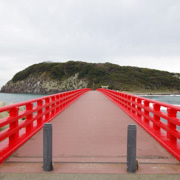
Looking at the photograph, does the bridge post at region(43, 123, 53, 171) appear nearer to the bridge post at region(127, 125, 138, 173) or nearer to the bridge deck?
the bridge deck

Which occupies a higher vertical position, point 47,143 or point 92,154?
point 47,143

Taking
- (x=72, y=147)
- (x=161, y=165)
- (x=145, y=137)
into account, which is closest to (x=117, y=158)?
(x=161, y=165)

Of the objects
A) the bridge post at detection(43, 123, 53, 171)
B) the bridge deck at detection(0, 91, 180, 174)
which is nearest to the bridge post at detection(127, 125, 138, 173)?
the bridge deck at detection(0, 91, 180, 174)

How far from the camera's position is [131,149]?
13.2 feet

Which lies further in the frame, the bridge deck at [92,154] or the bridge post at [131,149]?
the bridge deck at [92,154]

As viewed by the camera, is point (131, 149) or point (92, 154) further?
point (92, 154)

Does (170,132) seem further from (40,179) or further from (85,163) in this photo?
(40,179)

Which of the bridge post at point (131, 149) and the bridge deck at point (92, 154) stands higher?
the bridge post at point (131, 149)

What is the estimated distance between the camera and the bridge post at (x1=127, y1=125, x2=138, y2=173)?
3.96 metres

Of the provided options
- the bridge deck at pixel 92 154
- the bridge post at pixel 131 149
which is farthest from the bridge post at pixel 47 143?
the bridge post at pixel 131 149

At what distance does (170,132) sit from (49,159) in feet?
9.38

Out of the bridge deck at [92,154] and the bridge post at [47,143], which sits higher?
the bridge post at [47,143]

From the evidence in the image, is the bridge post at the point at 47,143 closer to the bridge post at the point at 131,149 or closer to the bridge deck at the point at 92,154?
the bridge deck at the point at 92,154

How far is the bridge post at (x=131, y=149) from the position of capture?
13.0 feet
